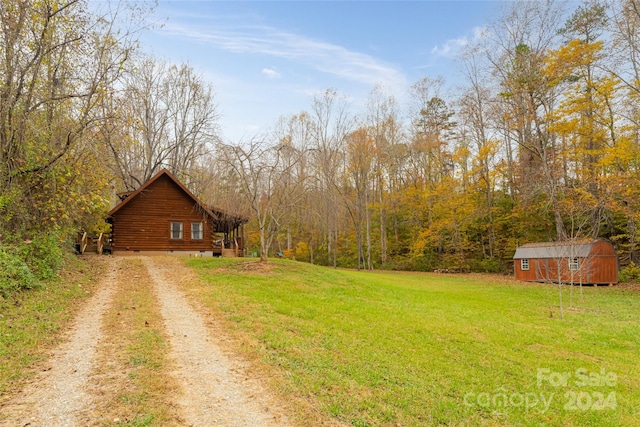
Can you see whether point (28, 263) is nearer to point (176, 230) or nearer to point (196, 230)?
point (176, 230)

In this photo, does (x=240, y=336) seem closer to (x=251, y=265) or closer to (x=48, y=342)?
(x=48, y=342)

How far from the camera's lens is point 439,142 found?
32156 millimetres

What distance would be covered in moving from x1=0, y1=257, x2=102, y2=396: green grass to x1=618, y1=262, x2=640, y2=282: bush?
2681 cm

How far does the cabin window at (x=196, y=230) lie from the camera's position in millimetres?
23234

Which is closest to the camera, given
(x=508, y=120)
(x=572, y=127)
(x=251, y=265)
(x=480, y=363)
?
(x=480, y=363)

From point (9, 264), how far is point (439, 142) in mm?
31223

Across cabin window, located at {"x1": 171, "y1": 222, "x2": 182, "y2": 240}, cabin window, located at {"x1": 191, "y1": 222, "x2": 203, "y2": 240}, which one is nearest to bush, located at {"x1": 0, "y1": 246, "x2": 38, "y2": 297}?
cabin window, located at {"x1": 171, "y1": 222, "x2": 182, "y2": 240}

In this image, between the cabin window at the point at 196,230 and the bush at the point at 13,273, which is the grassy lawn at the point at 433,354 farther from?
the cabin window at the point at 196,230

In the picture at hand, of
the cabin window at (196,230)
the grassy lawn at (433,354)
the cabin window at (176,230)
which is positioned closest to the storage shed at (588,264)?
the grassy lawn at (433,354)

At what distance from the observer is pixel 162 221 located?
22453 mm

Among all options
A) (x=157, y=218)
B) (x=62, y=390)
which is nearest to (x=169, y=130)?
(x=157, y=218)

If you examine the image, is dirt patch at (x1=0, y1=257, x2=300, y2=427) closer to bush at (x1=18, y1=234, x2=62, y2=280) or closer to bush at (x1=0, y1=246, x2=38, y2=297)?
bush at (x1=0, y1=246, x2=38, y2=297)

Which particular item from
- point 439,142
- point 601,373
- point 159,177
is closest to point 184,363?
point 601,373

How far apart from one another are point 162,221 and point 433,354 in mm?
20118
